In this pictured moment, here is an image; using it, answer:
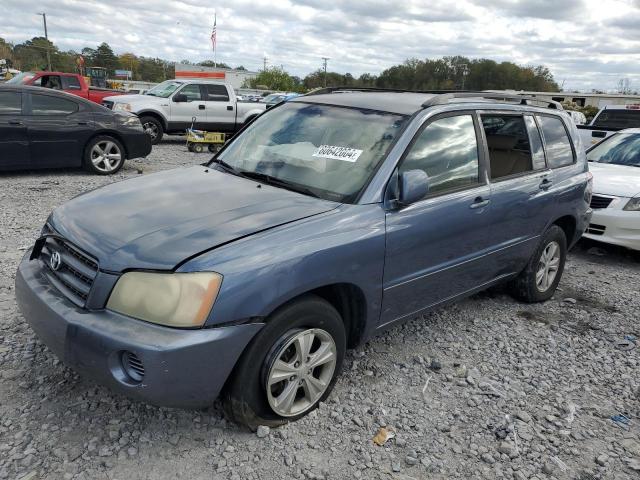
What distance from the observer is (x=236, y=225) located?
2672mm

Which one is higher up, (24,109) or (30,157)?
(24,109)

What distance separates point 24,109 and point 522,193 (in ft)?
25.6

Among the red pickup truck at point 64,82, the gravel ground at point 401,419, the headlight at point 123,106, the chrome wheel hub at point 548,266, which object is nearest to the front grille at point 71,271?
the gravel ground at point 401,419

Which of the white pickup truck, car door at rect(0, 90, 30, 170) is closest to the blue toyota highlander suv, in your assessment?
car door at rect(0, 90, 30, 170)

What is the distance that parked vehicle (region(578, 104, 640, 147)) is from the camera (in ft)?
36.9

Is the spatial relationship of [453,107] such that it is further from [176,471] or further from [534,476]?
[176,471]

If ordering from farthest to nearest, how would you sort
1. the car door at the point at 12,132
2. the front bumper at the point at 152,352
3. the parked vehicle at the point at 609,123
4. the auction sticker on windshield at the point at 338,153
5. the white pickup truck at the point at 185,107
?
the white pickup truck at the point at 185,107
the parked vehicle at the point at 609,123
the car door at the point at 12,132
the auction sticker on windshield at the point at 338,153
the front bumper at the point at 152,352

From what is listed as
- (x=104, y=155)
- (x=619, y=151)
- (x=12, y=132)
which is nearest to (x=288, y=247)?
(x=619, y=151)

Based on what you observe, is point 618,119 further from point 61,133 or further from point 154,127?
point 61,133

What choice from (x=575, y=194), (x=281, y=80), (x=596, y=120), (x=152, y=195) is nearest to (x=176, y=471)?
(x=152, y=195)

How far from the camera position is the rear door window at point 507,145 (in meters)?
3.96

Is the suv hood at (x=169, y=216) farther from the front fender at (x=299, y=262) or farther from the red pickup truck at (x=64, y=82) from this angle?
the red pickup truck at (x=64, y=82)

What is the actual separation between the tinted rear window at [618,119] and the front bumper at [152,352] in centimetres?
1216

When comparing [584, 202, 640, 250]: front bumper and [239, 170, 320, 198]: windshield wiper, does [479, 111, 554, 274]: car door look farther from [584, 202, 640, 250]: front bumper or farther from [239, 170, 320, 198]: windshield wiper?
[584, 202, 640, 250]: front bumper
